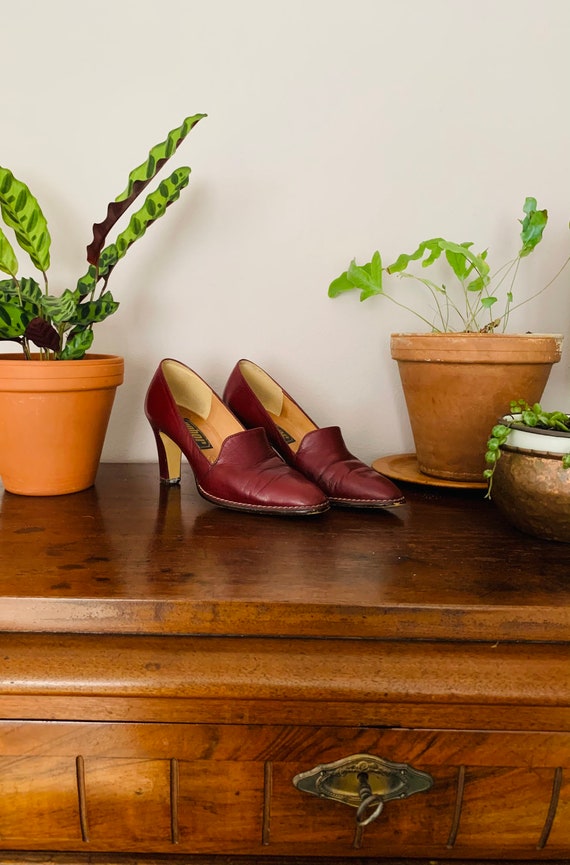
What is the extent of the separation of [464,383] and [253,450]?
29 cm

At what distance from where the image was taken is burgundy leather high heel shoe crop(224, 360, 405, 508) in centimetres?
71

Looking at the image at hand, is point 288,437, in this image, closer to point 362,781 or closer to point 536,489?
point 536,489

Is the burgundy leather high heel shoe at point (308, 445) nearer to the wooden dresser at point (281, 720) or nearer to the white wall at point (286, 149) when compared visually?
the white wall at point (286, 149)

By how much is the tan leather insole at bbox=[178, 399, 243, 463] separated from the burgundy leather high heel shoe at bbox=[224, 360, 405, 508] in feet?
0.07

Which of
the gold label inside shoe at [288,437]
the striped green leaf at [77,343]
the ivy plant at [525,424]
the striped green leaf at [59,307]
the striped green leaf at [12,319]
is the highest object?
the striped green leaf at [59,307]

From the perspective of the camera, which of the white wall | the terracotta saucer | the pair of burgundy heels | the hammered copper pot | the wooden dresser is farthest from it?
the white wall

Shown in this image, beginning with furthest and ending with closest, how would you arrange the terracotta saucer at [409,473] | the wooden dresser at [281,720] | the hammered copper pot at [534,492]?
the terracotta saucer at [409,473]
the hammered copper pot at [534,492]
the wooden dresser at [281,720]

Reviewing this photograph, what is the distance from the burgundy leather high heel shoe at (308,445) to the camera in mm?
715

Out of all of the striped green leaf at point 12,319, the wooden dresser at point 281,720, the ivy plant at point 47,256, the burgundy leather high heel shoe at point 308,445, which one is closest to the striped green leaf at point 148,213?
the ivy plant at point 47,256

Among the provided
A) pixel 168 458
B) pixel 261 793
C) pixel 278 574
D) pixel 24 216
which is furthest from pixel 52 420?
pixel 261 793

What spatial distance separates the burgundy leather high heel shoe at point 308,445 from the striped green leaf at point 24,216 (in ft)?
1.02

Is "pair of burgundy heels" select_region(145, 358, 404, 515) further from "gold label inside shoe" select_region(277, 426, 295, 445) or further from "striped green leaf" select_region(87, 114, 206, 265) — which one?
"striped green leaf" select_region(87, 114, 206, 265)

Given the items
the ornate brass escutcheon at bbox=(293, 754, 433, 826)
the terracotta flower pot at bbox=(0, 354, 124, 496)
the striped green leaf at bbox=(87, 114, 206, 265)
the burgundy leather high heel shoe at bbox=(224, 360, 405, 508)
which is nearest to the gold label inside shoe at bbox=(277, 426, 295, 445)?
the burgundy leather high heel shoe at bbox=(224, 360, 405, 508)

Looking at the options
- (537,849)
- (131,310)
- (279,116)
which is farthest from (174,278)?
(537,849)
